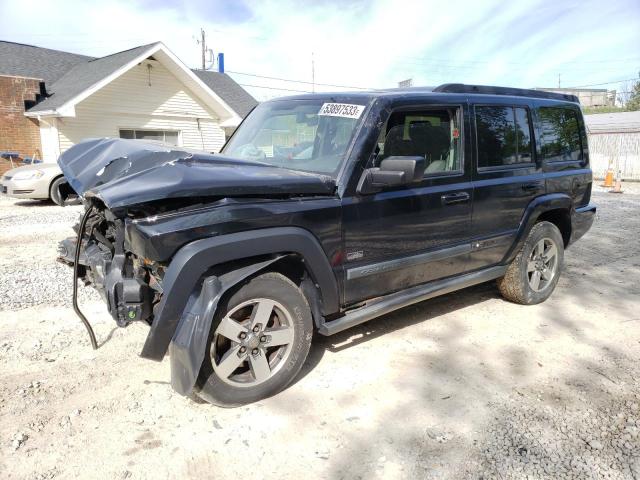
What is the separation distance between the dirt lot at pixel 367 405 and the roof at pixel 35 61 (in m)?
15.3

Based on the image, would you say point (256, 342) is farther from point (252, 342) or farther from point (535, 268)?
point (535, 268)

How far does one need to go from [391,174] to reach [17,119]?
16267 mm

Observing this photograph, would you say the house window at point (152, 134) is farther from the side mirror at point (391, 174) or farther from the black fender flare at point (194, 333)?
the black fender flare at point (194, 333)

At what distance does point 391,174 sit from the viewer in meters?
3.12

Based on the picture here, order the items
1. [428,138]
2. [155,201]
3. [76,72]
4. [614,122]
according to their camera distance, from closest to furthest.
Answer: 1. [155,201]
2. [428,138]
3. [76,72]
4. [614,122]

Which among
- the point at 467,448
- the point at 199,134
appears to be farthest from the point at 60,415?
the point at 199,134

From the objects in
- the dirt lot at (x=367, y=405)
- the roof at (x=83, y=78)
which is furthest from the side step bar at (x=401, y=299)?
the roof at (x=83, y=78)

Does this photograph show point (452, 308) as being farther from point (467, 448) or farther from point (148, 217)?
point (148, 217)

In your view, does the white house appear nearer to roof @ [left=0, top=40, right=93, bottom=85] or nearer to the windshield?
roof @ [left=0, top=40, right=93, bottom=85]

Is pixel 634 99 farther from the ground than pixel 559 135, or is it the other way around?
pixel 634 99

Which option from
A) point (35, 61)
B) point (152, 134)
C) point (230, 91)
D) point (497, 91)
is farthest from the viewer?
point (230, 91)

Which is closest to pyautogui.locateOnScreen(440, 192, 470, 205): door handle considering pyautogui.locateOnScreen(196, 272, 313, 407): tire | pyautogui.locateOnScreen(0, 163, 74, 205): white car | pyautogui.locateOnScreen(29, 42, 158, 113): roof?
pyautogui.locateOnScreen(196, 272, 313, 407): tire

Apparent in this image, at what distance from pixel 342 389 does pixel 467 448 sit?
902 mm

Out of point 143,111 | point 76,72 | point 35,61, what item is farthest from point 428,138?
point 35,61
